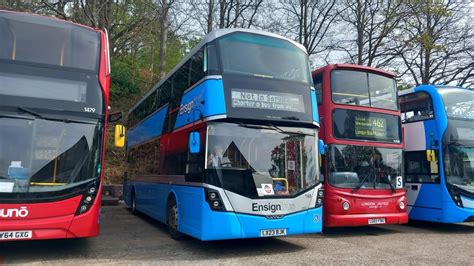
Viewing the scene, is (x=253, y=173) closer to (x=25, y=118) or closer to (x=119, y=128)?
(x=119, y=128)

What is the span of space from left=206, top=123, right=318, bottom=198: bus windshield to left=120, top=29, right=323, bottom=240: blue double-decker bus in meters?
0.02

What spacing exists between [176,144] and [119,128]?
1515mm

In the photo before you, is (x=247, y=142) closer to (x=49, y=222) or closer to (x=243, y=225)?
(x=243, y=225)

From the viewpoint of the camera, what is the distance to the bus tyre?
29.9ft

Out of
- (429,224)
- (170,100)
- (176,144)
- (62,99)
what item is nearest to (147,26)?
(170,100)

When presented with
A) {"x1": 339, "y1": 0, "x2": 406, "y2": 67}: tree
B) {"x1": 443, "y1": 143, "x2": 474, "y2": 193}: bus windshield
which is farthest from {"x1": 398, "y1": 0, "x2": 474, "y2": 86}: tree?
{"x1": 443, "y1": 143, "x2": 474, "y2": 193}: bus windshield

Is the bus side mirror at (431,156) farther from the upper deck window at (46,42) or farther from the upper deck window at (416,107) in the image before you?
the upper deck window at (46,42)

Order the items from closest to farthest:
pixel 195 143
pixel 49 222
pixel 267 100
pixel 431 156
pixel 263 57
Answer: pixel 49 222 → pixel 195 143 → pixel 267 100 → pixel 263 57 → pixel 431 156

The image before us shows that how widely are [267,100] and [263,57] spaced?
3.19ft

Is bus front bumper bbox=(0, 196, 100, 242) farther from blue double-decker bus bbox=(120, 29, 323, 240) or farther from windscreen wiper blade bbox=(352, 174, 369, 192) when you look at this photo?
windscreen wiper blade bbox=(352, 174, 369, 192)

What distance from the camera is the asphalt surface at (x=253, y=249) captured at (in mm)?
7348

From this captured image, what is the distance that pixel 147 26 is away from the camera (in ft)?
65.5

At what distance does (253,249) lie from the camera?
8289 mm

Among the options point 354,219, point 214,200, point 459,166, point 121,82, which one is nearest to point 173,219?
point 214,200
